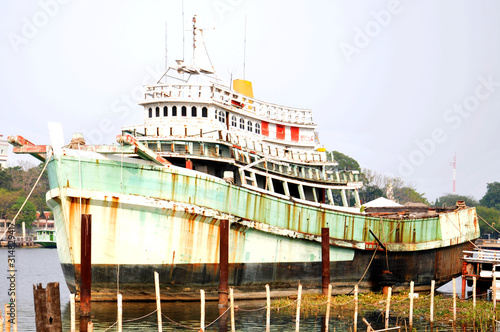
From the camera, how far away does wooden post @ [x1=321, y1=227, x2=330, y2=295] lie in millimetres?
33906

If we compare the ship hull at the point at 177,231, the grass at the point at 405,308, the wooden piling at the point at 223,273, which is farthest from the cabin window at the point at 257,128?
the wooden piling at the point at 223,273

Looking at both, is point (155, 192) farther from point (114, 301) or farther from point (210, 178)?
point (114, 301)

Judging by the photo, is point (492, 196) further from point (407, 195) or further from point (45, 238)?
point (45, 238)

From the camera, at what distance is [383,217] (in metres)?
40.5

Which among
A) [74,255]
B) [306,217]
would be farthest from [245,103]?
[74,255]

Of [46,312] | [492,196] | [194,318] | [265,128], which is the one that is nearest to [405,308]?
[194,318]

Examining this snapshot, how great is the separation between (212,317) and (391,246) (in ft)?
46.3

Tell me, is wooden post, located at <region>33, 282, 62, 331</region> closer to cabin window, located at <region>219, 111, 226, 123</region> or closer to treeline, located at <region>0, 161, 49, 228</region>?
cabin window, located at <region>219, 111, 226, 123</region>

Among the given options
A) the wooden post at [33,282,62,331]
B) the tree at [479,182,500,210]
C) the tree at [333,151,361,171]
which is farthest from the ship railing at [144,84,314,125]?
the tree at [479,182,500,210]

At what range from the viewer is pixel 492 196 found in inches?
5359

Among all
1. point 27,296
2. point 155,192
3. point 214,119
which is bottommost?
point 27,296

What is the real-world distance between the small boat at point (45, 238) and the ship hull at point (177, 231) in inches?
2663

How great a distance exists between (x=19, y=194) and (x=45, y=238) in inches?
305

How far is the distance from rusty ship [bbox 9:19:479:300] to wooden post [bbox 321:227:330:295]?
146cm
